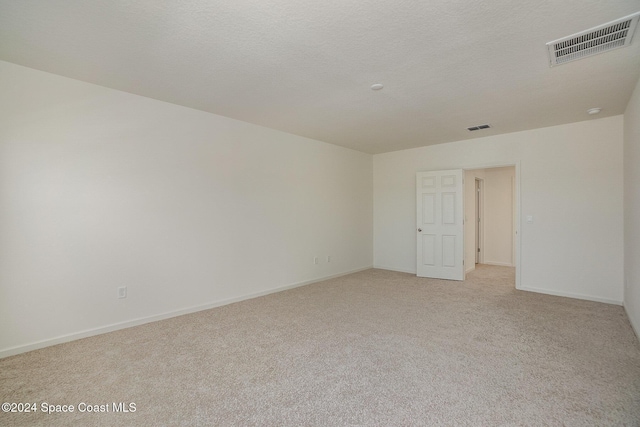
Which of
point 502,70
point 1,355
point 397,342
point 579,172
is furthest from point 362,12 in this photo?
point 579,172

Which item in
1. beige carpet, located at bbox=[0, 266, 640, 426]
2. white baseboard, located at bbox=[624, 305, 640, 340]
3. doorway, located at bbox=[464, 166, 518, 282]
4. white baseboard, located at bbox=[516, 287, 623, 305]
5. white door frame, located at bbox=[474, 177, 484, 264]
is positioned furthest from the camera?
white door frame, located at bbox=[474, 177, 484, 264]

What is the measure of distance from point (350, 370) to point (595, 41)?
3159mm

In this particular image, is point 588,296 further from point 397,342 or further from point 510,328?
point 397,342

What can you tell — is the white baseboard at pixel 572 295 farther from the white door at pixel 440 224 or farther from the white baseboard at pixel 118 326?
the white baseboard at pixel 118 326

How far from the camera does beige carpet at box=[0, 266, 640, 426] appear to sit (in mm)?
1863

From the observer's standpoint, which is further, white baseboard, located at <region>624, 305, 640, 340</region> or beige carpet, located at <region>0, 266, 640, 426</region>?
white baseboard, located at <region>624, 305, 640, 340</region>

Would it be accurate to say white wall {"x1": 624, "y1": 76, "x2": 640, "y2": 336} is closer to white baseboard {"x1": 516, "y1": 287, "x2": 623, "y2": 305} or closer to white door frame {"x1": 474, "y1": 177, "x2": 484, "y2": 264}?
white baseboard {"x1": 516, "y1": 287, "x2": 623, "y2": 305}

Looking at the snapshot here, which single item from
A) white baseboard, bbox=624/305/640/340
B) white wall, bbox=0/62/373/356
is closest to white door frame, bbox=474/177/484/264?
white baseboard, bbox=624/305/640/340

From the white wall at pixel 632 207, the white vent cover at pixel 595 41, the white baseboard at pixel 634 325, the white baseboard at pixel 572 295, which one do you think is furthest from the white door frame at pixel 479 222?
the white vent cover at pixel 595 41

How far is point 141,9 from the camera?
1.94 metres

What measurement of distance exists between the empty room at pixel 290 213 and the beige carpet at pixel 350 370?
0.07ft

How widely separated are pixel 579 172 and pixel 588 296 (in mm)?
1788

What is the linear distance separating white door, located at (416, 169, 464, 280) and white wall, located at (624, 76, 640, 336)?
7.01ft

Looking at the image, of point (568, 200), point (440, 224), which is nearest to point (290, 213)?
point (440, 224)
